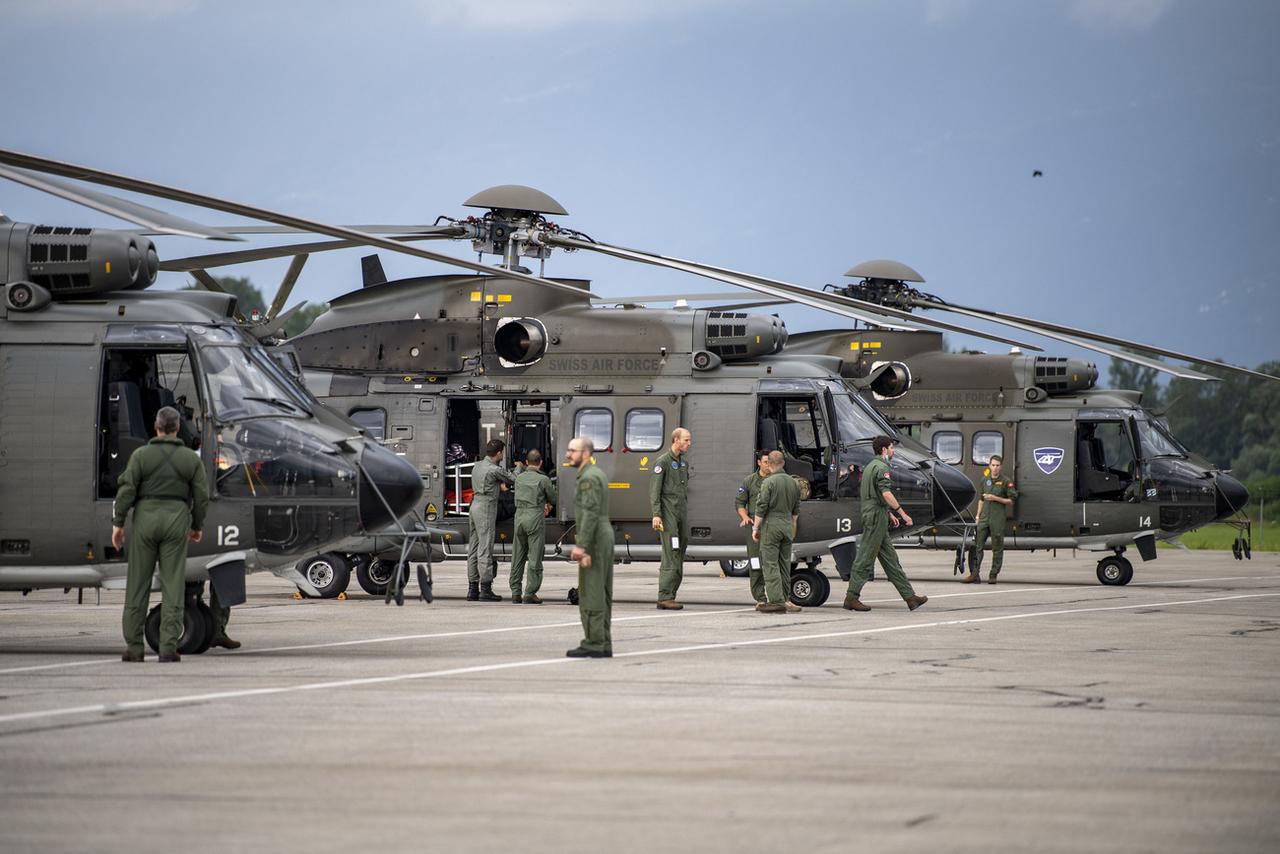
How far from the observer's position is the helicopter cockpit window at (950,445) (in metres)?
25.8

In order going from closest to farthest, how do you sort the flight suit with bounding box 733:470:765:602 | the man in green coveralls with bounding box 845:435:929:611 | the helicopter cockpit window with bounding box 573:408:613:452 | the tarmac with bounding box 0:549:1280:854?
the tarmac with bounding box 0:549:1280:854, the man in green coveralls with bounding box 845:435:929:611, the flight suit with bounding box 733:470:765:602, the helicopter cockpit window with bounding box 573:408:613:452

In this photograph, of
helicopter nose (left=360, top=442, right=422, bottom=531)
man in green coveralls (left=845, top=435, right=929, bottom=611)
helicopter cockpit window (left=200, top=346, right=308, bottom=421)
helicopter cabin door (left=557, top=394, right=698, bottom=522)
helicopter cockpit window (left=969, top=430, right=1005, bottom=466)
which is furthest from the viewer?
helicopter cockpit window (left=969, top=430, right=1005, bottom=466)

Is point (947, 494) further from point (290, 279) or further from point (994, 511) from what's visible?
point (290, 279)

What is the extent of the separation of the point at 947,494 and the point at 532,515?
186 inches

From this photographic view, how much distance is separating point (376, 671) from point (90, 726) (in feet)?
9.59

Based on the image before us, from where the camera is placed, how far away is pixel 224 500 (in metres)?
12.6

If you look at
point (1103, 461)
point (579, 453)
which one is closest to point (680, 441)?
point (579, 453)

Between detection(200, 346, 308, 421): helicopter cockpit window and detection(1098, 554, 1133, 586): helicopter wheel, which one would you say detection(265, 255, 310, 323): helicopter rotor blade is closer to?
detection(200, 346, 308, 421): helicopter cockpit window

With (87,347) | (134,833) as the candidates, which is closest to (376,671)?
(87,347)

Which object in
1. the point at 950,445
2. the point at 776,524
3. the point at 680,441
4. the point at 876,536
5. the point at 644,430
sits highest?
the point at 950,445

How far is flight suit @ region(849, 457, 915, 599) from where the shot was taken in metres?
17.3

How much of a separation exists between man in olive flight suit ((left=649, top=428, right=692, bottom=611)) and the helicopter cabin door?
6.19 feet

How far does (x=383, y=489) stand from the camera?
1287 cm

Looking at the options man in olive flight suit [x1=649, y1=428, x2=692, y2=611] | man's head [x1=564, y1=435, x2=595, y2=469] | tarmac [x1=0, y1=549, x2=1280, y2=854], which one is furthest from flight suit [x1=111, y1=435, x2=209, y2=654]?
man in olive flight suit [x1=649, y1=428, x2=692, y2=611]
